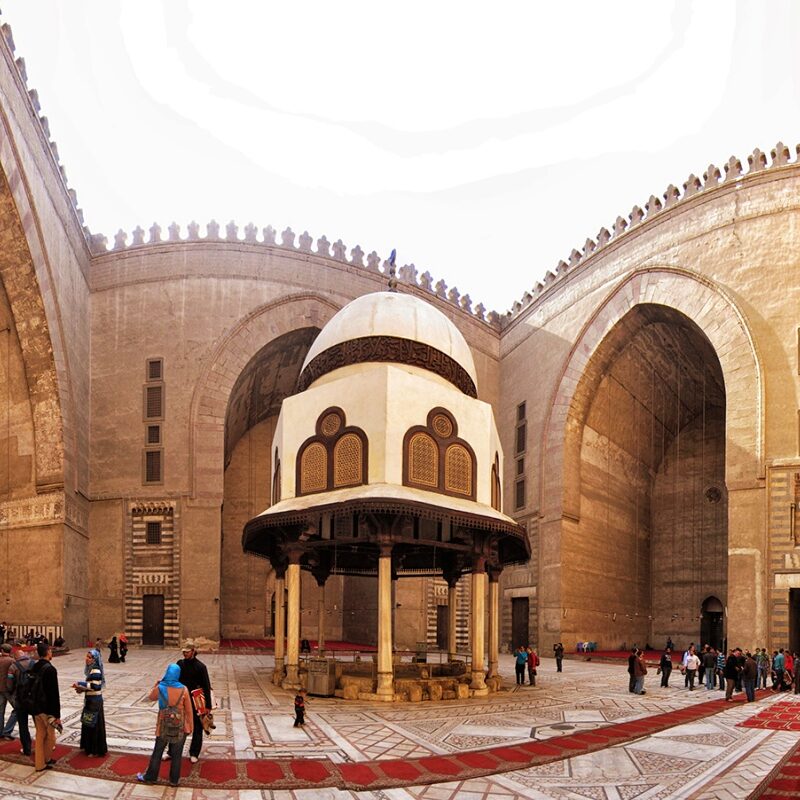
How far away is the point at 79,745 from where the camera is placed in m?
8.16

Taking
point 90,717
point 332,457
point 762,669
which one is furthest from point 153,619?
point 90,717

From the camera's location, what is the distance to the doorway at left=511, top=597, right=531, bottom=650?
86.9ft

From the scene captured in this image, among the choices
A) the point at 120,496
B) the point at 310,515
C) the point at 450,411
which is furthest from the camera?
the point at 120,496

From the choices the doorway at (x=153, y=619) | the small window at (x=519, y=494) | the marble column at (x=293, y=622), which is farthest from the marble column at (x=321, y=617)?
the small window at (x=519, y=494)

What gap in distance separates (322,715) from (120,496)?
51.0 feet

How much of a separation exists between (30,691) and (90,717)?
2.32 feet

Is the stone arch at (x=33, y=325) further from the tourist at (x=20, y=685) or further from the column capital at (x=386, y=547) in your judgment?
the tourist at (x=20, y=685)

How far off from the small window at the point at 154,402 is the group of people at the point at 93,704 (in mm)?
17097

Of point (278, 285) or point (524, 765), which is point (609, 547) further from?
point (524, 765)

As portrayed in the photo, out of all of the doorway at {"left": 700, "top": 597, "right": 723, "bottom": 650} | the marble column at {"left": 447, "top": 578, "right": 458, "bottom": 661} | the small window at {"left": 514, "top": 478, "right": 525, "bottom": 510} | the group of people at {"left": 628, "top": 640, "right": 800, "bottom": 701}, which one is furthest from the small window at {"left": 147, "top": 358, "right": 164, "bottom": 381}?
the doorway at {"left": 700, "top": 597, "right": 723, "bottom": 650}

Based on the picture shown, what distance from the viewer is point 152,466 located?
24797mm

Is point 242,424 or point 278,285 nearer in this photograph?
point 278,285

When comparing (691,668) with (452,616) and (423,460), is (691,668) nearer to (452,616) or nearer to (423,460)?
(452,616)

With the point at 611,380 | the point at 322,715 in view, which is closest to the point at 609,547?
the point at 611,380
